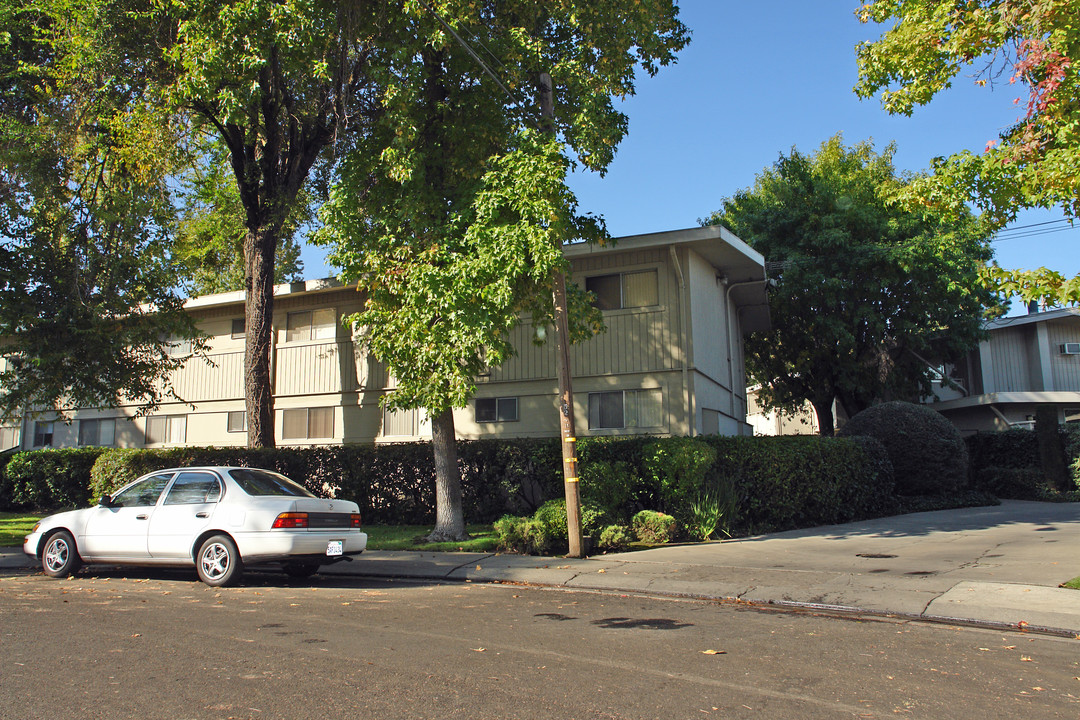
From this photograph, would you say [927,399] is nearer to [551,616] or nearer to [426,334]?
[426,334]

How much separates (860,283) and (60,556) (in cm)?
2379

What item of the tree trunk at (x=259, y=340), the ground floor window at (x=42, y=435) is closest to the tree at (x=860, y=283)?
the tree trunk at (x=259, y=340)

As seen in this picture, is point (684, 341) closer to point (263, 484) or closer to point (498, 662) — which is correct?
point (263, 484)

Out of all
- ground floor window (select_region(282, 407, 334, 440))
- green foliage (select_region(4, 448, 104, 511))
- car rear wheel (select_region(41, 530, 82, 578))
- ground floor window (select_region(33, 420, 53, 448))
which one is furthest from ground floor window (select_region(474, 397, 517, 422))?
ground floor window (select_region(33, 420, 53, 448))

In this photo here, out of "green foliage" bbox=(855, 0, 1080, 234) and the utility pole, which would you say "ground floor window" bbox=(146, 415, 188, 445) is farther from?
"green foliage" bbox=(855, 0, 1080, 234)

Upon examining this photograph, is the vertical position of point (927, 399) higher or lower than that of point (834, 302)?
lower

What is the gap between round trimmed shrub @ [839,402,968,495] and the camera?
20.2 meters

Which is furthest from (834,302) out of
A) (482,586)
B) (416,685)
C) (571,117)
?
(416,685)

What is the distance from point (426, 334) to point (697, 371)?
7.19m

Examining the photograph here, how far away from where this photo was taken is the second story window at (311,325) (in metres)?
21.8

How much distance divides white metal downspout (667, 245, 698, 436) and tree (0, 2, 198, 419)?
1131 centimetres

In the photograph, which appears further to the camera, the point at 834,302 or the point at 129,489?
the point at 834,302

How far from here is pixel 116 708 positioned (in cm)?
471

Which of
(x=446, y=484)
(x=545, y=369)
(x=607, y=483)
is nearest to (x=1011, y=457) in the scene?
Answer: (x=545, y=369)
